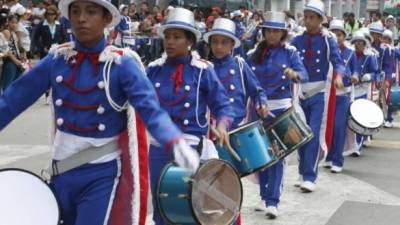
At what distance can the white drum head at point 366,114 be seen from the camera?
9.45 m

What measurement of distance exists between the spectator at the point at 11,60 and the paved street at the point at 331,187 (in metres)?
1.43

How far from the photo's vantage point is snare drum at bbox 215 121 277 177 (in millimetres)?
5305

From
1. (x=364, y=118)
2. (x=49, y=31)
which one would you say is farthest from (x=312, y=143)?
(x=49, y=31)

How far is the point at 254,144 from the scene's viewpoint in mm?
5402

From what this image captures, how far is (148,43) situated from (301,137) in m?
14.3

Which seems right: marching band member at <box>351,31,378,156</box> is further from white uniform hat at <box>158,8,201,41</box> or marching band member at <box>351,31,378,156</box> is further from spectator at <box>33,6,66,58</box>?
spectator at <box>33,6,66,58</box>

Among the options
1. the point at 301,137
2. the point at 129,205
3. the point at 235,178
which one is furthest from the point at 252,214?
the point at 129,205

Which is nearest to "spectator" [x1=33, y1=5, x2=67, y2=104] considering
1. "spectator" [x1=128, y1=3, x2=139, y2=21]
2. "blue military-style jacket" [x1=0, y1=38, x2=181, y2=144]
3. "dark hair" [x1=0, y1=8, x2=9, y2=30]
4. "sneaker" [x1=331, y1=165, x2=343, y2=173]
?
"dark hair" [x1=0, y1=8, x2=9, y2=30]

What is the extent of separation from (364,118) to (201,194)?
20.1 ft

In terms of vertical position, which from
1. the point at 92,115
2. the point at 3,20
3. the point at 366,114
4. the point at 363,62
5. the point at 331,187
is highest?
the point at 92,115

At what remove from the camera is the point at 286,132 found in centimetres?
613

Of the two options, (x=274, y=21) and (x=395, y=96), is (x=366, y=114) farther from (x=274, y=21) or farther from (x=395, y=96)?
(x=274, y=21)

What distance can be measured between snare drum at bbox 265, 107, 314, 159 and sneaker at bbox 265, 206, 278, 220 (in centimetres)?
68

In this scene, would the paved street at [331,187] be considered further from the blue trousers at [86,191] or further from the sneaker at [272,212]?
the blue trousers at [86,191]
